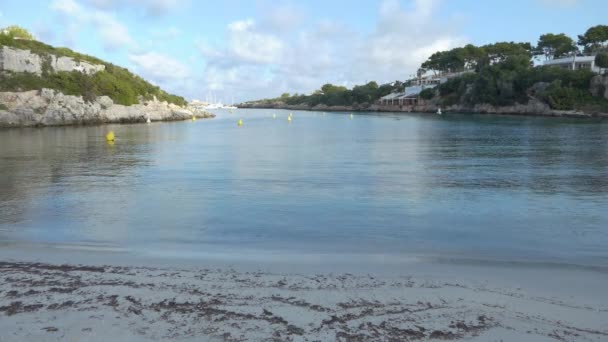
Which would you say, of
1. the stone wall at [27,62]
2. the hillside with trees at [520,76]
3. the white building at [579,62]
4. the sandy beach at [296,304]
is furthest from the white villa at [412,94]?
the sandy beach at [296,304]

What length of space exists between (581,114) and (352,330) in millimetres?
97821

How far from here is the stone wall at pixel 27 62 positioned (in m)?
68.1

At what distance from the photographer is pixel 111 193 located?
1712 cm

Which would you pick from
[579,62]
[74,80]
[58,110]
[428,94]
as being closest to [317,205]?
[58,110]

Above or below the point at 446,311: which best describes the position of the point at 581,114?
above

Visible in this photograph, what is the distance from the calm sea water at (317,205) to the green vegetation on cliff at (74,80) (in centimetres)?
4649

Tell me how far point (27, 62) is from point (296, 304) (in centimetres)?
7662

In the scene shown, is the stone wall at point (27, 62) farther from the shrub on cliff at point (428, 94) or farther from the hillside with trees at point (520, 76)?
the shrub on cliff at point (428, 94)

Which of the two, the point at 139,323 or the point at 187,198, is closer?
the point at 139,323

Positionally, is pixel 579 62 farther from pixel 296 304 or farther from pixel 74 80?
pixel 296 304

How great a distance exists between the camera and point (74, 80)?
73.8 m

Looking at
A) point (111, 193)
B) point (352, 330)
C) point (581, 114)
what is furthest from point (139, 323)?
point (581, 114)

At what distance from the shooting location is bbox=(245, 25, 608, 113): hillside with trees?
96688mm

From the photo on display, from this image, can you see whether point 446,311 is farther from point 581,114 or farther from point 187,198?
point 581,114
